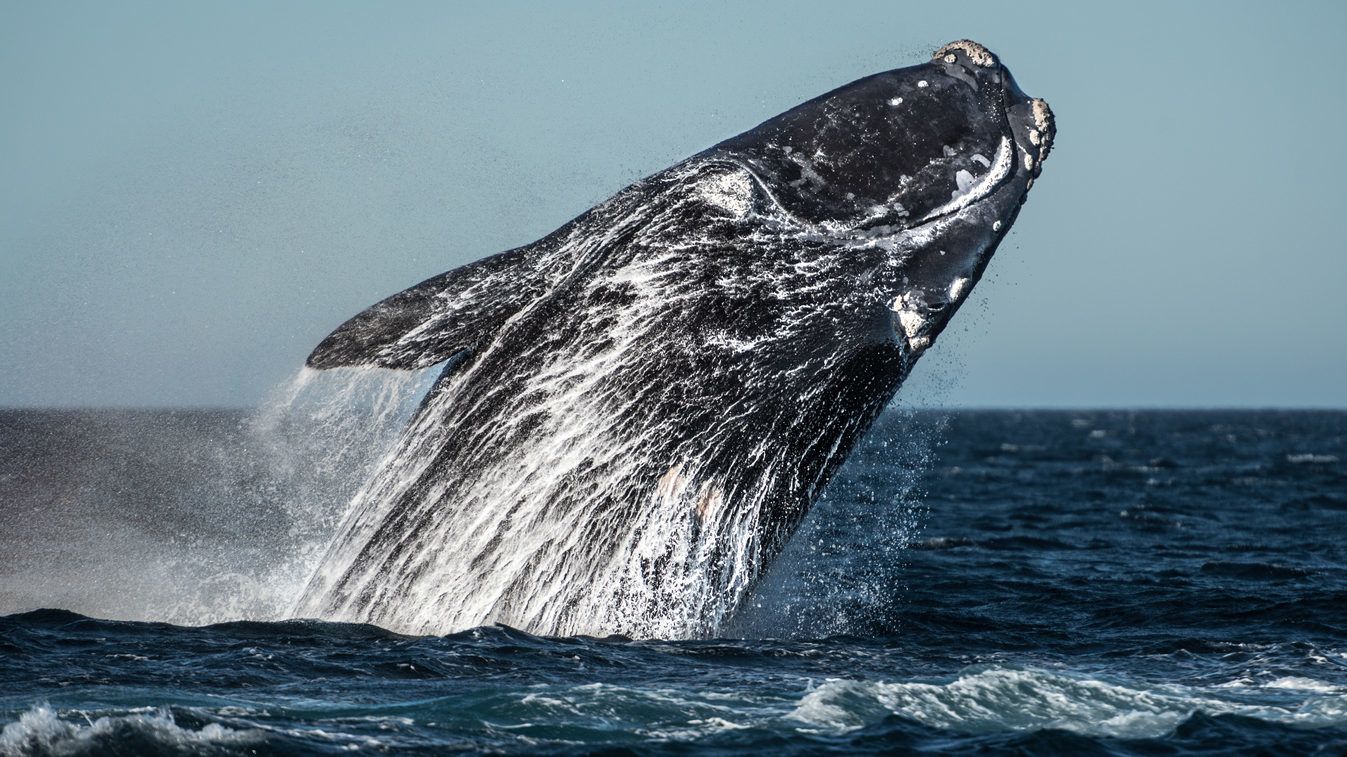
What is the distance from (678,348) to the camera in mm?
8664

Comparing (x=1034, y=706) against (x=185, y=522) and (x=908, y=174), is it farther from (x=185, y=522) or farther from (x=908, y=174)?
(x=185, y=522)

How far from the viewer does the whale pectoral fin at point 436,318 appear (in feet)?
28.5

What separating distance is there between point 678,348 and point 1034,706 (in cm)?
296

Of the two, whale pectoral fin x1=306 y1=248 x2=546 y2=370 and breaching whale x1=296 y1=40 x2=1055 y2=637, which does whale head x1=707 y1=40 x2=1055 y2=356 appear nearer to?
breaching whale x1=296 y1=40 x2=1055 y2=637

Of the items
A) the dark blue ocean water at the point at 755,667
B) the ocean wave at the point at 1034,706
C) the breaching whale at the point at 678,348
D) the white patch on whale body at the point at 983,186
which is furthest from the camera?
the white patch on whale body at the point at 983,186

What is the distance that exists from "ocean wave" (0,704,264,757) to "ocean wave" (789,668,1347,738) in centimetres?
296

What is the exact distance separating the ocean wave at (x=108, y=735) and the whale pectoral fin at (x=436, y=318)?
2.72m

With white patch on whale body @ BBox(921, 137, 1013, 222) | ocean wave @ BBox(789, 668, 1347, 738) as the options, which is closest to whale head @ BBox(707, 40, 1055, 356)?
white patch on whale body @ BBox(921, 137, 1013, 222)

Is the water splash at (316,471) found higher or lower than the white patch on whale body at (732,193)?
lower

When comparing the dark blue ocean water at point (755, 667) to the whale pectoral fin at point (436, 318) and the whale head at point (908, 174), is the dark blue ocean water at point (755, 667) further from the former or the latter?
the whale head at point (908, 174)

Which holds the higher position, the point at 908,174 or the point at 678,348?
the point at 908,174

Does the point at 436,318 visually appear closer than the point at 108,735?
No

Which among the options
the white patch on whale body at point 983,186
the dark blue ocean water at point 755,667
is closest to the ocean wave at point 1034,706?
the dark blue ocean water at point 755,667

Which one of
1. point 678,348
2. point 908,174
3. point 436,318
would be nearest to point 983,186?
point 908,174
